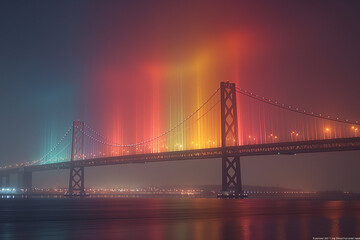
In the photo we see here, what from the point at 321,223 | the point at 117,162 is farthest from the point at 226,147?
the point at 321,223

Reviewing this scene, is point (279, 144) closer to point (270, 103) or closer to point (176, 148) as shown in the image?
point (270, 103)

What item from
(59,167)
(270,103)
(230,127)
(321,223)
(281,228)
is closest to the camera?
(281,228)

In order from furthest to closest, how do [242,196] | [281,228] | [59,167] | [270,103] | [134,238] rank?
[59,167] < [270,103] < [242,196] < [281,228] < [134,238]

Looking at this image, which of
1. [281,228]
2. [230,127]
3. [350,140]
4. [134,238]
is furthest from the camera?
[230,127]

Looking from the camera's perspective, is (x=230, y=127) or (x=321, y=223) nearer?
(x=321, y=223)

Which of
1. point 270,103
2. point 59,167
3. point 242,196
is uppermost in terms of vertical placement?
point 270,103

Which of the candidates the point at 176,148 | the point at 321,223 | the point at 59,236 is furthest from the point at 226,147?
the point at 59,236

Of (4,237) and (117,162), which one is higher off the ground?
(117,162)

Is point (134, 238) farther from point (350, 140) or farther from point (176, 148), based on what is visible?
point (176, 148)

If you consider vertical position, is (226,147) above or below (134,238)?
above
